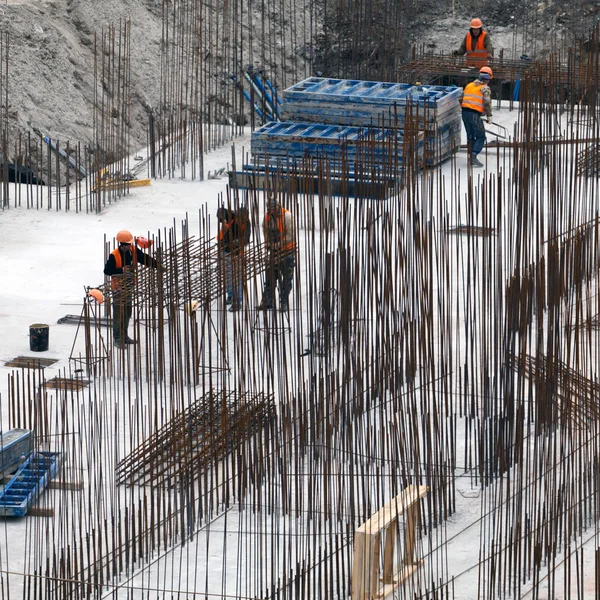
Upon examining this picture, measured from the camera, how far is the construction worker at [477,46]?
2095 cm

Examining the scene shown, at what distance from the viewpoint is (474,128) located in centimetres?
1856

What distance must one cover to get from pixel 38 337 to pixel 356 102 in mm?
7206

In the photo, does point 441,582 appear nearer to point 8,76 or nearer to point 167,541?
point 167,541

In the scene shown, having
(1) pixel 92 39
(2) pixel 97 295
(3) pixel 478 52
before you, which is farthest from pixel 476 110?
(2) pixel 97 295

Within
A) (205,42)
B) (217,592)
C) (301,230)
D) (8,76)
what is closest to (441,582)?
(217,592)

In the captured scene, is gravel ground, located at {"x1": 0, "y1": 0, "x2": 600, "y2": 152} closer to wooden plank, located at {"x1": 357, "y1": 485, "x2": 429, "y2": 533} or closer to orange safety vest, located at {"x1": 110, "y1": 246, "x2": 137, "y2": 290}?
orange safety vest, located at {"x1": 110, "y1": 246, "x2": 137, "y2": 290}

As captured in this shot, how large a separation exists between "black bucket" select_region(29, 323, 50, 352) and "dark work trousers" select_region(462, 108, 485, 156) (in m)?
7.25

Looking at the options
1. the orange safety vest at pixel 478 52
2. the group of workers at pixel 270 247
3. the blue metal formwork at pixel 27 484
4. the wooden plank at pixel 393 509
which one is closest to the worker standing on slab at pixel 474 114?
the orange safety vest at pixel 478 52

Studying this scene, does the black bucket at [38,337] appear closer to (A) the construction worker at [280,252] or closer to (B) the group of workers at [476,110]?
(A) the construction worker at [280,252]

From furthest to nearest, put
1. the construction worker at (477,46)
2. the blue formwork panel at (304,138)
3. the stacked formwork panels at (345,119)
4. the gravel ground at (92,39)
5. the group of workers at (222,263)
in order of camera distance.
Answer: the construction worker at (477,46)
the gravel ground at (92,39)
the stacked formwork panels at (345,119)
the blue formwork panel at (304,138)
the group of workers at (222,263)

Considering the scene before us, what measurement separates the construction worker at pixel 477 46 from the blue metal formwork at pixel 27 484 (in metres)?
12.0

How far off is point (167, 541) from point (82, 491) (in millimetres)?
681

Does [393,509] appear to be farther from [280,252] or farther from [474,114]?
[474,114]

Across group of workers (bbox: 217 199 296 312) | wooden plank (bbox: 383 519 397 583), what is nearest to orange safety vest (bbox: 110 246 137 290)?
group of workers (bbox: 217 199 296 312)
